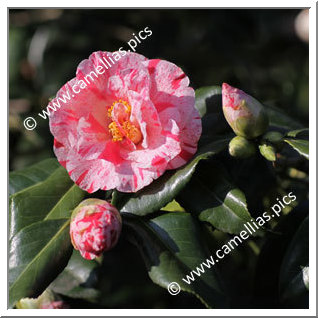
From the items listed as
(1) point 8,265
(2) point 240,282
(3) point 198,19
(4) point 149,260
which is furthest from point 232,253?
(3) point 198,19

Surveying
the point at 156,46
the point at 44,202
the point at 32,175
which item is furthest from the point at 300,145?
the point at 156,46

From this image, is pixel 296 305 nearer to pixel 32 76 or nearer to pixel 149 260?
pixel 149 260

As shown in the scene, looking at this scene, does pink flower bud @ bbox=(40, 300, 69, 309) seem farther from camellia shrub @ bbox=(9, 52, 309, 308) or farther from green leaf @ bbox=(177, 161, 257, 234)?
green leaf @ bbox=(177, 161, 257, 234)

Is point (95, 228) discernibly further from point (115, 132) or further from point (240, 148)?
point (240, 148)

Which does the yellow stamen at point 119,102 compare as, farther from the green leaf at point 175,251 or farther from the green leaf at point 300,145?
the green leaf at point 300,145

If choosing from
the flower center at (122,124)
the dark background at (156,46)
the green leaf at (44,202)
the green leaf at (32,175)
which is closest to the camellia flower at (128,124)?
the flower center at (122,124)

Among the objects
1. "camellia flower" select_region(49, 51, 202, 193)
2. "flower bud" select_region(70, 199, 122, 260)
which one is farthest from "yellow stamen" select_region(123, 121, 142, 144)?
"flower bud" select_region(70, 199, 122, 260)
